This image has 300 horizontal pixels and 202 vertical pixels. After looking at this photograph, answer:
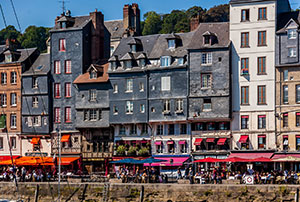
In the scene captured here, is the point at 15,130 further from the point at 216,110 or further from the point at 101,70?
the point at 216,110

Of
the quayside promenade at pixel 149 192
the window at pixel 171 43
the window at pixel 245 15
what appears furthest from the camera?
the window at pixel 171 43

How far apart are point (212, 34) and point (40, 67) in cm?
2090

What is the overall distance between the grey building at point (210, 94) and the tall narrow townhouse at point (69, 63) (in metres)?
13.1

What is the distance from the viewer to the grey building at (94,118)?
242ft

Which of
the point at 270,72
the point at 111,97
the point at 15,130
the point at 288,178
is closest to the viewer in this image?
the point at 288,178

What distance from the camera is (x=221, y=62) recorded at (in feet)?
224

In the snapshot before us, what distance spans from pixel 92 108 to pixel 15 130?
10240mm

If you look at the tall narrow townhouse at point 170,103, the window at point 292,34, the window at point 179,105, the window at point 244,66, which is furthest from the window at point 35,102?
the window at point 292,34

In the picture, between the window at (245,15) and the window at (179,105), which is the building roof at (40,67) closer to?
the window at (179,105)

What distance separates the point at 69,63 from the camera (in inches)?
3027

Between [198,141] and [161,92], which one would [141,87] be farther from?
[198,141]

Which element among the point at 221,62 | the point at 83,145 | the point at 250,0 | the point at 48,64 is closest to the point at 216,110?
the point at 221,62

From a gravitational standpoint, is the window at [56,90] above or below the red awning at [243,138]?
above

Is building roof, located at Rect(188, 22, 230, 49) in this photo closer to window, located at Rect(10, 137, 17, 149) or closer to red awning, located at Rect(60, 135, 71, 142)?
red awning, located at Rect(60, 135, 71, 142)
